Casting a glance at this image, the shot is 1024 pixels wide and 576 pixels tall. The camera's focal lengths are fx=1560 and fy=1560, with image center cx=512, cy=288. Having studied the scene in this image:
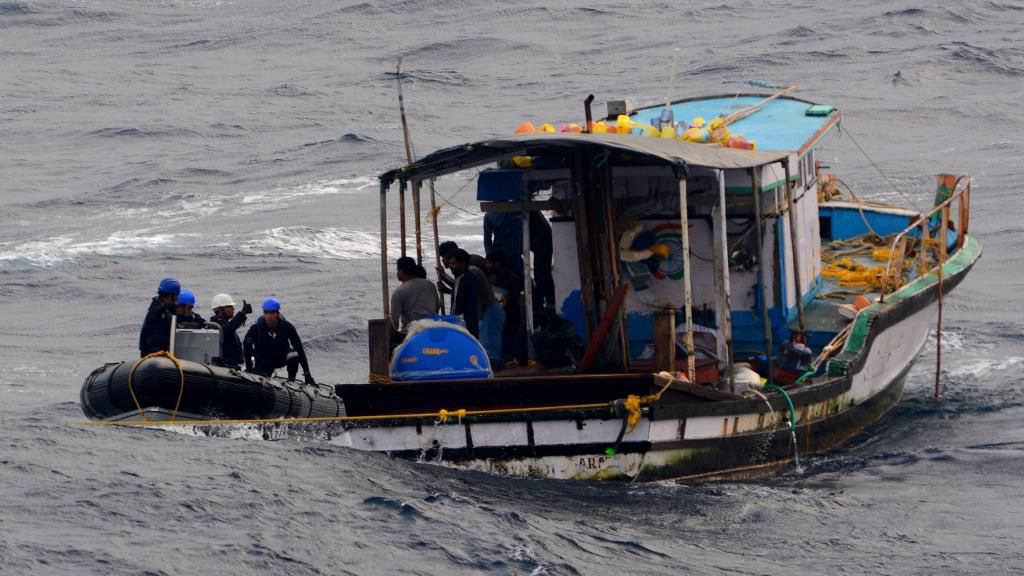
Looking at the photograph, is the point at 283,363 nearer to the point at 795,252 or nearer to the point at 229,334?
the point at 229,334

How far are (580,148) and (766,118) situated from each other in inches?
179

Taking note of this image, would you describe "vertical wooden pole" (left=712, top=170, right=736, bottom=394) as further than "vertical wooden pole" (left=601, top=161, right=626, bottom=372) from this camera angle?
No

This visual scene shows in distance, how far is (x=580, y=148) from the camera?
13.4m

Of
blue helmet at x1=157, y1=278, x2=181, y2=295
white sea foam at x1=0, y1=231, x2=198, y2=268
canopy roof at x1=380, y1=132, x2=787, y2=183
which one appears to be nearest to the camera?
canopy roof at x1=380, y1=132, x2=787, y2=183

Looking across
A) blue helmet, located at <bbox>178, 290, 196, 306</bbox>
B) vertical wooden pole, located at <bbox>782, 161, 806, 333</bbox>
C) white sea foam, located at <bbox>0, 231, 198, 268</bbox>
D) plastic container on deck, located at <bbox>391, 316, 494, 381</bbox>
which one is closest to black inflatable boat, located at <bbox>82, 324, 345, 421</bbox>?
blue helmet, located at <bbox>178, 290, 196, 306</bbox>

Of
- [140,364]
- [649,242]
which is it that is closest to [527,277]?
[649,242]

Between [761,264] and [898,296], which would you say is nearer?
[761,264]

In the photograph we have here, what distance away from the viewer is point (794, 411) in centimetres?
1387

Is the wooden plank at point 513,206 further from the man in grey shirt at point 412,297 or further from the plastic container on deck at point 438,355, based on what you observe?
the plastic container on deck at point 438,355

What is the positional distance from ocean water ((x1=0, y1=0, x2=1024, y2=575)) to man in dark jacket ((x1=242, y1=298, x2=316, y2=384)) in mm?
1287

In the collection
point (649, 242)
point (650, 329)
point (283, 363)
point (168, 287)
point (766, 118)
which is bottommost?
point (283, 363)

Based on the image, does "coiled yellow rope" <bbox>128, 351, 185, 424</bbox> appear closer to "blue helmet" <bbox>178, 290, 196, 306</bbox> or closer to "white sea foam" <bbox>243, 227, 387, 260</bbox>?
"blue helmet" <bbox>178, 290, 196, 306</bbox>

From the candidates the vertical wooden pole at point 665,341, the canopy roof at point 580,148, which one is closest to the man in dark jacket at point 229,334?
the canopy roof at point 580,148

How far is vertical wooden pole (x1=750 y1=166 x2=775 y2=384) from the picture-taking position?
13734 mm
